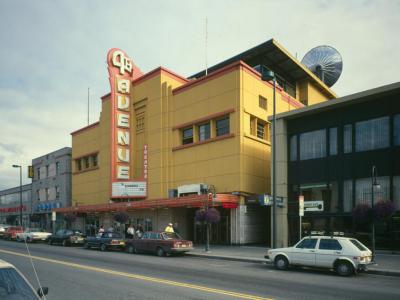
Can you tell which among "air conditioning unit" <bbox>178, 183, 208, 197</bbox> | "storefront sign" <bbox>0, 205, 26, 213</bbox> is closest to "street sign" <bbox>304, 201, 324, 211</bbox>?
"air conditioning unit" <bbox>178, 183, 208, 197</bbox>

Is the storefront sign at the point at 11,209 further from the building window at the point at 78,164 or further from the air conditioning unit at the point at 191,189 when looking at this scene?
the air conditioning unit at the point at 191,189

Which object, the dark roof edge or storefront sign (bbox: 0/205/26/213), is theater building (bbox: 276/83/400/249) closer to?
the dark roof edge

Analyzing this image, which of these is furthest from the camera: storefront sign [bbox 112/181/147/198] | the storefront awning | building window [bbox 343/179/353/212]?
storefront sign [bbox 112/181/147/198]

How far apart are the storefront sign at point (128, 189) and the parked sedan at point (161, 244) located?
11.4 meters

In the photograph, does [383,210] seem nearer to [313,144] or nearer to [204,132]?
[313,144]

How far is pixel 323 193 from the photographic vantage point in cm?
2447

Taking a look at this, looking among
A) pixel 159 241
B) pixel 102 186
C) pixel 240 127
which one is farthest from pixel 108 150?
pixel 159 241

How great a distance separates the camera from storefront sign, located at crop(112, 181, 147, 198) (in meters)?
35.8

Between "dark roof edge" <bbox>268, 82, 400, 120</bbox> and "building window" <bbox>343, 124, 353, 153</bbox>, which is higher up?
"dark roof edge" <bbox>268, 82, 400, 120</bbox>

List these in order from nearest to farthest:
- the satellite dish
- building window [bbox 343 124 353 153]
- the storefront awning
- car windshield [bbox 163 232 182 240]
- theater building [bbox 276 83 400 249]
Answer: theater building [bbox 276 83 400 249] → car windshield [bbox 163 232 182 240] → building window [bbox 343 124 353 153] → the storefront awning → the satellite dish

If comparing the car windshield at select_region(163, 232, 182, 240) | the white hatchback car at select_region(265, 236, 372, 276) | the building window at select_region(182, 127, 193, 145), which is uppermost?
the building window at select_region(182, 127, 193, 145)

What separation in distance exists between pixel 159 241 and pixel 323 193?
10.3m

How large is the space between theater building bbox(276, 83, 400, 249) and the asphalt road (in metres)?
8.00

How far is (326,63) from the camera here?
49.4m
